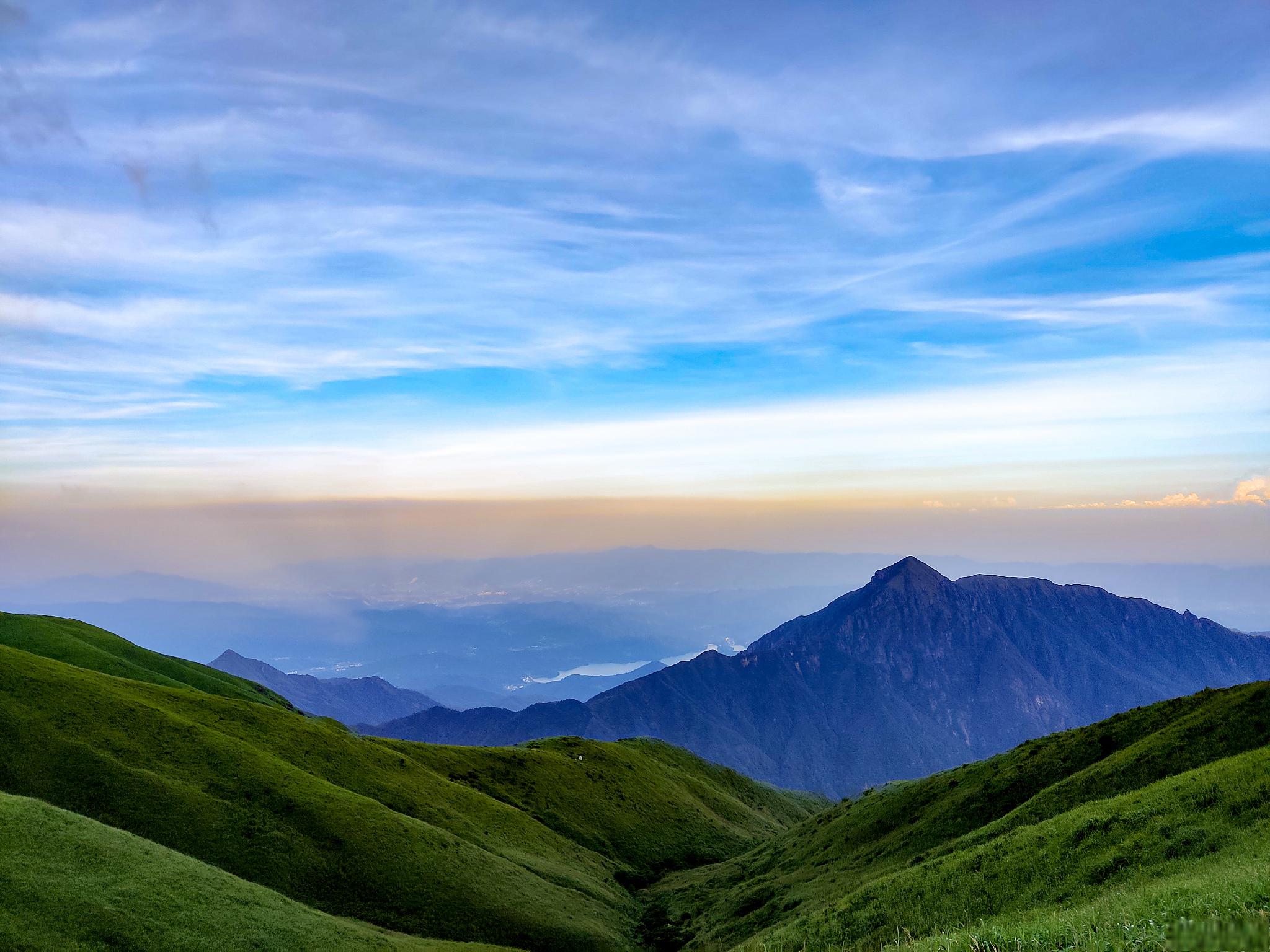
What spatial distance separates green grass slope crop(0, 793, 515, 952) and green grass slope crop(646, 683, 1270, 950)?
3398 centimetres

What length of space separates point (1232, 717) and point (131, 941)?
70990 mm

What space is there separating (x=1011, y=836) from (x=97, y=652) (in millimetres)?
127800

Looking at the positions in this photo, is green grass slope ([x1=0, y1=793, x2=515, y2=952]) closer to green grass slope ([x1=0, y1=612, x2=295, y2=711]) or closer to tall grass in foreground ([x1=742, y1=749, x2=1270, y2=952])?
tall grass in foreground ([x1=742, y1=749, x2=1270, y2=952])

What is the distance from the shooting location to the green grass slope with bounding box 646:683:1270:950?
30984mm

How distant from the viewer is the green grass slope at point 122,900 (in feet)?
128

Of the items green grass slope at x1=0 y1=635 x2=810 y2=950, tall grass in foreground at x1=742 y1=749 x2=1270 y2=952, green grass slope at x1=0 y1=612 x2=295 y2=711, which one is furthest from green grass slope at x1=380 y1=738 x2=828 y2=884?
tall grass in foreground at x1=742 y1=749 x2=1270 y2=952

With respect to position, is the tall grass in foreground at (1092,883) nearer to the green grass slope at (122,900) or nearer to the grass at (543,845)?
the grass at (543,845)

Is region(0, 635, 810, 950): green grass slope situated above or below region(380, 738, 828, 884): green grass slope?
above

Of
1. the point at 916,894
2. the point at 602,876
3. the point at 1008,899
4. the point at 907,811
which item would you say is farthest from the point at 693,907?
the point at 1008,899

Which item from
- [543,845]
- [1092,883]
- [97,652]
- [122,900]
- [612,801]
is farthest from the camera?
[612,801]

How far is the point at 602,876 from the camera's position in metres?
94.4

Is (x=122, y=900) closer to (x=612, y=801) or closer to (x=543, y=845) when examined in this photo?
(x=543, y=845)

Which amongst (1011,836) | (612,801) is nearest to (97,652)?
(612,801)

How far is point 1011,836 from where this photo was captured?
134 feet
